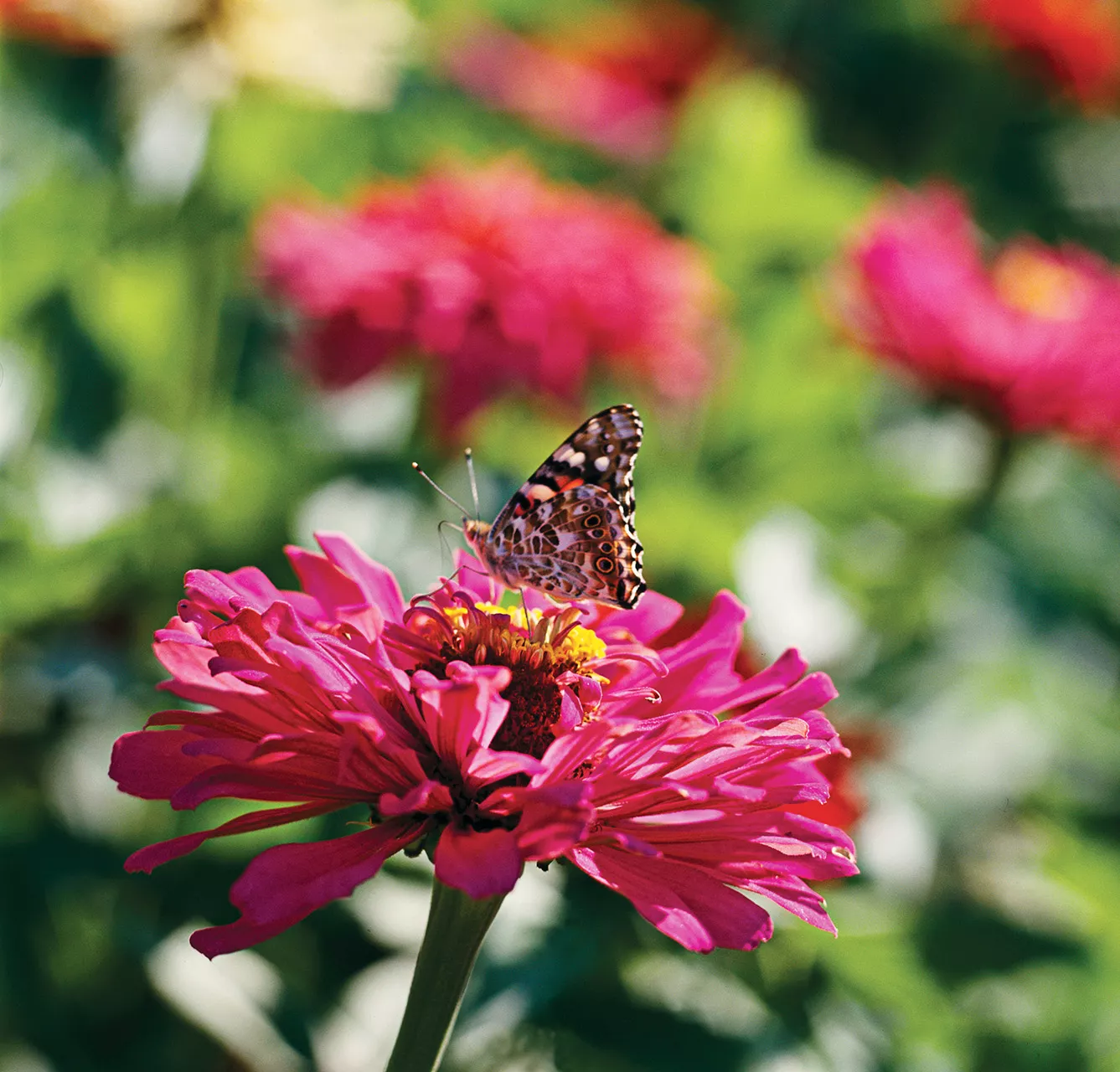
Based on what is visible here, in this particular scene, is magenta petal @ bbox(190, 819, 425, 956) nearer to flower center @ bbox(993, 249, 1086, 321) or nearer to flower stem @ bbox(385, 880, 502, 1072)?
flower stem @ bbox(385, 880, 502, 1072)

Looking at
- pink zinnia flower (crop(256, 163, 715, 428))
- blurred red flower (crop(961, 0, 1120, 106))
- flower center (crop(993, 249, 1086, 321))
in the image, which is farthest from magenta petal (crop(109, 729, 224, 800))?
blurred red flower (crop(961, 0, 1120, 106))

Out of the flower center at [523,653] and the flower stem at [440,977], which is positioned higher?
the flower center at [523,653]

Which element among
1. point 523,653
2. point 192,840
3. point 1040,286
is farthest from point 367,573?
point 1040,286

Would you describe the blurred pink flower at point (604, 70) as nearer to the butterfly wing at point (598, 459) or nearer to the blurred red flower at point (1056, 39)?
the blurred red flower at point (1056, 39)

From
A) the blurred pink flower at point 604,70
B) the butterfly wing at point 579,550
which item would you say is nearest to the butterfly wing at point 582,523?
the butterfly wing at point 579,550

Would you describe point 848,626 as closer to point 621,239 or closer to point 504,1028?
point 621,239

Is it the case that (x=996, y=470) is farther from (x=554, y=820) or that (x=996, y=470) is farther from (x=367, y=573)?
(x=554, y=820)
